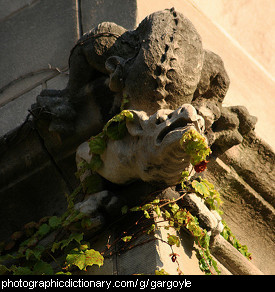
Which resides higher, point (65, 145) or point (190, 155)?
point (190, 155)

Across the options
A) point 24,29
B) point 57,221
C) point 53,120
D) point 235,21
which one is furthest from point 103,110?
point 235,21

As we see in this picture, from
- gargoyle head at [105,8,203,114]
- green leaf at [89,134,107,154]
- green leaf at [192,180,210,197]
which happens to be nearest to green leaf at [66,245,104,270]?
green leaf at [89,134,107,154]

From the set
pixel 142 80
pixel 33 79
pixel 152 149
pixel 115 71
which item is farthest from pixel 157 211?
pixel 33 79

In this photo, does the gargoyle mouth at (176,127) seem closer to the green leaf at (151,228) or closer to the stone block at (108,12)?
the green leaf at (151,228)

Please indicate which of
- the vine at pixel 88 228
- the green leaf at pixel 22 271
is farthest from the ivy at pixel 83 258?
the green leaf at pixel 22 271

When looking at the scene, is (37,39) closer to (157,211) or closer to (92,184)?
(92,184)

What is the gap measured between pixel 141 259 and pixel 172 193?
36cm

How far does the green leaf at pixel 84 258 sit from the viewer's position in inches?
112

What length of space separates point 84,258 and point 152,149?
0.54 m

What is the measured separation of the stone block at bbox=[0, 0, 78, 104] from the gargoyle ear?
106 cm

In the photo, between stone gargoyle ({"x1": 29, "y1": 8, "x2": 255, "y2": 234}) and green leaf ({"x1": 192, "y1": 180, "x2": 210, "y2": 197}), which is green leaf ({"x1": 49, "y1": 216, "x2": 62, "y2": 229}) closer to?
stone gargoyle ({"x1": 29, "y1": 8, "x2": 255, "y2": 234})

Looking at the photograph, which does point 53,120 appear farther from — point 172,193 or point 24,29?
point 24,29

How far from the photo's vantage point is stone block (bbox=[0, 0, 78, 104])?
4332mm

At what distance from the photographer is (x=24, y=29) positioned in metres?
4.68
